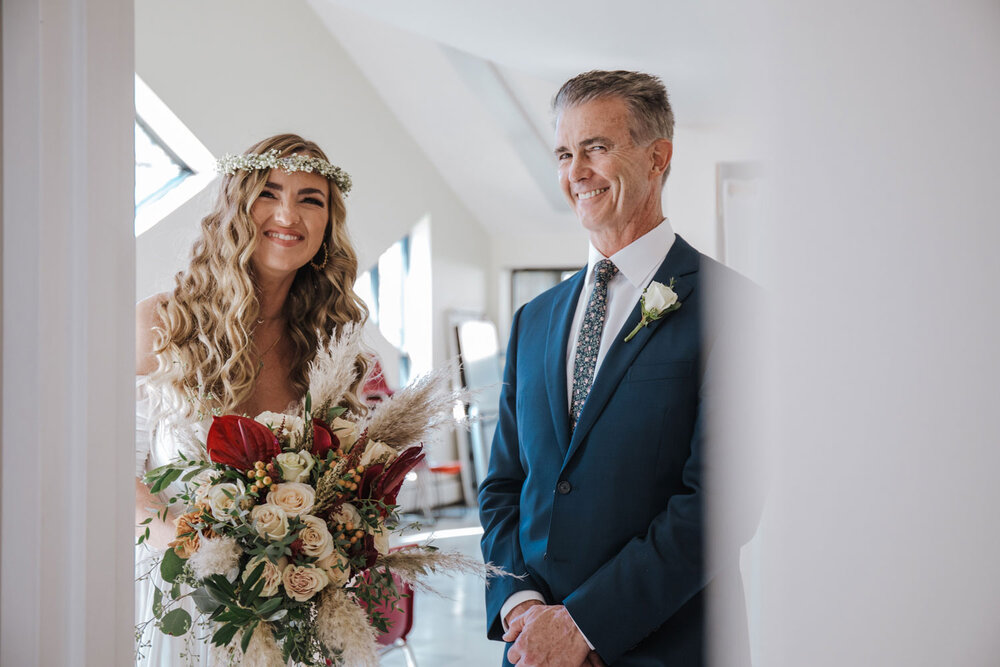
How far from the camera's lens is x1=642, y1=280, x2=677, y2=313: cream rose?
1378 mm

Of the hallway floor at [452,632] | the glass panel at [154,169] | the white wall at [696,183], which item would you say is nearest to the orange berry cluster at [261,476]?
the hallway floor at [452,632]

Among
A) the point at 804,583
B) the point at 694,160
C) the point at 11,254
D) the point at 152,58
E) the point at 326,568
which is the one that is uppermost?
the point at 152,58

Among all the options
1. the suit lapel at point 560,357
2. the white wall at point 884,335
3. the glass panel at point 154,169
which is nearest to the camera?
the white wall at point 884,335

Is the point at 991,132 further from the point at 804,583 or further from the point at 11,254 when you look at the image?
the point at 11,254

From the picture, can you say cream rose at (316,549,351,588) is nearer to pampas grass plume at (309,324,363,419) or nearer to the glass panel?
pampas grass plume at (309,324,363,419)

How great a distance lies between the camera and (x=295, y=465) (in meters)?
1.11

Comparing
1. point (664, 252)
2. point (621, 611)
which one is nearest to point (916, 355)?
point (621, 611)

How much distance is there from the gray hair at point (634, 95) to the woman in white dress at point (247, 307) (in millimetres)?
659

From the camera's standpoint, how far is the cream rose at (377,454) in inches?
46.0

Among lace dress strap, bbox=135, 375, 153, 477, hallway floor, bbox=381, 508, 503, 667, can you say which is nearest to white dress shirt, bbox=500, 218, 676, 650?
lace dress strap, bbox=135, 375, 153, 477

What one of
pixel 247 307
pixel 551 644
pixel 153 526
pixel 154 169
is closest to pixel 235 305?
pixel 247 307

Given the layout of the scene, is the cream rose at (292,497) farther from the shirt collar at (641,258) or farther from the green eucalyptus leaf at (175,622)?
the shirt collar at (641,258)

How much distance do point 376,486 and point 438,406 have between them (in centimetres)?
15

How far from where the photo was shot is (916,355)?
0.46 metres
